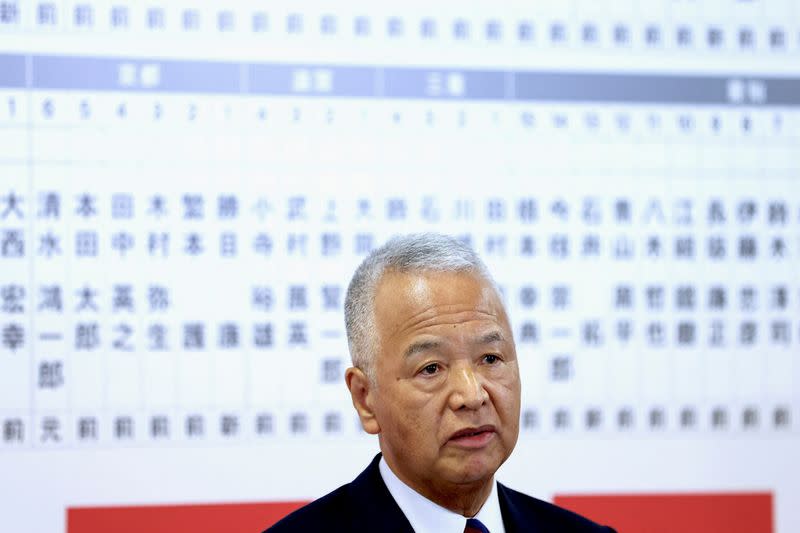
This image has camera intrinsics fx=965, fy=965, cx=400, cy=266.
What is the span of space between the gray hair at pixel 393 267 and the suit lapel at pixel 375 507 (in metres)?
0.18

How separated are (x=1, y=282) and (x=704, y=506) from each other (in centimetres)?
178

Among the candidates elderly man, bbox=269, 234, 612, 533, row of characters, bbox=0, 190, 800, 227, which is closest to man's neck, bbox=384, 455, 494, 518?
elderly man, bbox=269, 234, 612, 533

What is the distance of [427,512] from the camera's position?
5.31 ft

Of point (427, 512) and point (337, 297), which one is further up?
point (337, 297)

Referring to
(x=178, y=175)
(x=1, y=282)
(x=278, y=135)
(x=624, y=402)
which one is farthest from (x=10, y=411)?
(x=624, y=402)

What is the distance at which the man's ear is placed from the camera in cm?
164

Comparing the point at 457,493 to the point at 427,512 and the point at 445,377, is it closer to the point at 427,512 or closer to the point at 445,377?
the point at 427,512

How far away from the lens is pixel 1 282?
2.15 metres

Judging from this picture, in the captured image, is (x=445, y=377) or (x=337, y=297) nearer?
(x=445, y=377)

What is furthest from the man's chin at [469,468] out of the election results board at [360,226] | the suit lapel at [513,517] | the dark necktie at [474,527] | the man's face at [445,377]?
the election results board at [360,226]

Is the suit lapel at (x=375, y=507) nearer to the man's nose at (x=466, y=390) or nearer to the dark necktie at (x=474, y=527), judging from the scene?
the dark necktie at (x=474, y=527)

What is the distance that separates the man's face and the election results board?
2.34ft

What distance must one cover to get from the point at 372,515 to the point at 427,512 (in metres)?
0.09

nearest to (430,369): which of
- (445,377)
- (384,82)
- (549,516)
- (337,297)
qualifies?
(445,377)
